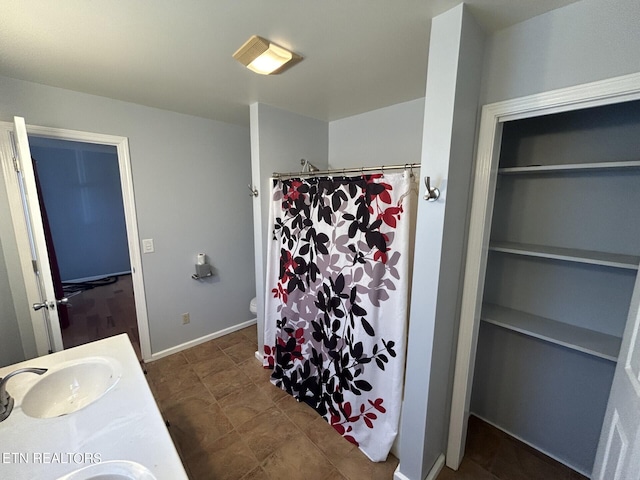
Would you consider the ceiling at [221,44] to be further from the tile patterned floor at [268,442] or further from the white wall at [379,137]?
the tile patterned floor at [268,442]

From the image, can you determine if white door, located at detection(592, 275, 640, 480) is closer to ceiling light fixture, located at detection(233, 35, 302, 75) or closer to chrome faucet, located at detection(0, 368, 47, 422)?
ceiling light fixture, located at detection(233, 35, 302, 75)

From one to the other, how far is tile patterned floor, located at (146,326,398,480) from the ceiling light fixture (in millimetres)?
2269

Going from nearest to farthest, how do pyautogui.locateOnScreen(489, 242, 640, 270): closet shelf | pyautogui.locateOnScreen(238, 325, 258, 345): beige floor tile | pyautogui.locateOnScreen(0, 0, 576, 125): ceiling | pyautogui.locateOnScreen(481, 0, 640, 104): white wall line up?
1. pyautogui.locateOnScreen(481, 0, 640, 104): white wall
2. pyautogui.locateOnScreen(0, 0, 576, 125): ceiling
3. pyautogui.locateOnScreen(489, 242, 640, 270): closet shelf
4. pyautogui.locateOnScreen(238, 325, 258, 345): beige floor tile

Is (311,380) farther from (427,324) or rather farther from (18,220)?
(18,220)

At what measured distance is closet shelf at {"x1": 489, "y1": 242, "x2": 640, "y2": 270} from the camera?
46.0 inches

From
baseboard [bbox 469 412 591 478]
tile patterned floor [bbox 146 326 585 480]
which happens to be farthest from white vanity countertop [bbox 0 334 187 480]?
baseboard [bbox 469 412 591 478]

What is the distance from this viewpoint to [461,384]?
1399 millimetres

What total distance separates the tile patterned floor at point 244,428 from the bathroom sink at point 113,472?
946mm

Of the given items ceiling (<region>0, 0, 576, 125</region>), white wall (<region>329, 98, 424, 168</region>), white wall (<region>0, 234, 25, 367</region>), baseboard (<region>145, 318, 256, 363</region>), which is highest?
ceiling (<region>0, 0, 576, 125</region>)

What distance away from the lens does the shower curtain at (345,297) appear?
4.71 feet

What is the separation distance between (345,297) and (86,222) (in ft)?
17.7

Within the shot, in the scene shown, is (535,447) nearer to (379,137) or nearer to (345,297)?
(345,297)

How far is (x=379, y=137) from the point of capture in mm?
2221

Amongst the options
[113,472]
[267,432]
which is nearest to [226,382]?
[267,432]
